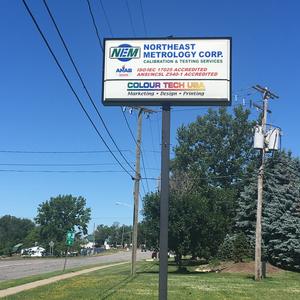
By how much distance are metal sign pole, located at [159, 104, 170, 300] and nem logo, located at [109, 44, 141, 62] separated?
1580mm

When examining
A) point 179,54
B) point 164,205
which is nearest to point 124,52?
point 179,54

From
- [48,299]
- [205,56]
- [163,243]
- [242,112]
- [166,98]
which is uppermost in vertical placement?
[242,112]

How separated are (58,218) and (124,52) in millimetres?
135975

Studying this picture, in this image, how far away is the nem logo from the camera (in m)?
15.5

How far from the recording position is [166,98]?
50.4ft

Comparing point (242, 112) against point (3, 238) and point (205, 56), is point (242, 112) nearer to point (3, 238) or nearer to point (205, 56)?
point (205, 56)

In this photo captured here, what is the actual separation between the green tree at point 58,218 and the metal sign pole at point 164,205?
437 feet

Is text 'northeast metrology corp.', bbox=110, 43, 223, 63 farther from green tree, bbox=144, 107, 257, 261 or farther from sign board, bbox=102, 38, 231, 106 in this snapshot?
green tree, bbox=144, 107, 257, 261

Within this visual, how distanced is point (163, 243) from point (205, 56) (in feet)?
16.3

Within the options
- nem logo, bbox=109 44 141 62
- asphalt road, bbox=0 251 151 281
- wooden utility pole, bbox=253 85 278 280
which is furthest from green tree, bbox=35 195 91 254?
nem logo, bbox=109 44 141 62

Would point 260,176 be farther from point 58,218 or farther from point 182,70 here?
point 58,218

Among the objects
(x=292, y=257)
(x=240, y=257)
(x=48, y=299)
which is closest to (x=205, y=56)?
(x=48, y=299)

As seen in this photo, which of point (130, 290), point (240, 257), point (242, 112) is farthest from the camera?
point (242, 112)

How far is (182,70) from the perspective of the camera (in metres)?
15.3
